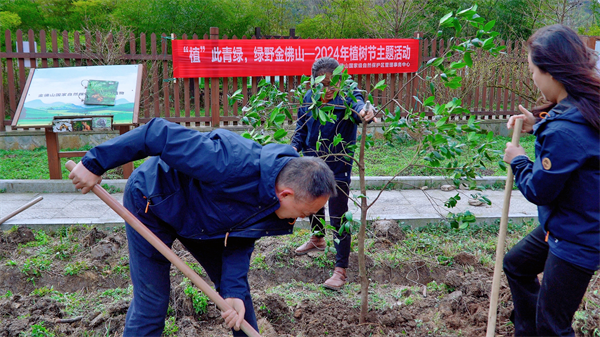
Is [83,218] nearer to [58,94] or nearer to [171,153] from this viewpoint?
[58,94]

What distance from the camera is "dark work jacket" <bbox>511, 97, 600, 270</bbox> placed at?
208 centimetres

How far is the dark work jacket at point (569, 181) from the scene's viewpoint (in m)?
2.08

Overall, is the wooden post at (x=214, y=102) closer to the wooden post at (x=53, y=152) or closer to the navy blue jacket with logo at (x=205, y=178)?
the wooden post at (x=53, y=152)

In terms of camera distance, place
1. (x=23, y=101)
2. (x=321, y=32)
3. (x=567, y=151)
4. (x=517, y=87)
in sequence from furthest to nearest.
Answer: (x=321, y=32), (x=517, y=87), (x=23, y=101), (x=567, y=151)

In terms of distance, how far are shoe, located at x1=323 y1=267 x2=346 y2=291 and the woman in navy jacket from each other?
1748mm

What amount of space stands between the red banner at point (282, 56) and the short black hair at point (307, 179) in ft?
23.1

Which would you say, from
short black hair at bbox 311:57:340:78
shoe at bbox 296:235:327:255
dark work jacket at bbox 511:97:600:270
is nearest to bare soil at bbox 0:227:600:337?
shoe at bbox 296:235:327:255

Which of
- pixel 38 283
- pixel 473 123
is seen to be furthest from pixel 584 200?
pixel 38 283

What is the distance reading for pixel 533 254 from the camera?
2645 mm

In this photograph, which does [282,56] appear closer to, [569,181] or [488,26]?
[488,26]

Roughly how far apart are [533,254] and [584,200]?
587mm

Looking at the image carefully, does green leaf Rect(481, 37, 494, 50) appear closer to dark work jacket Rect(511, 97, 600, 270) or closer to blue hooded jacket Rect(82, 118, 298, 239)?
dark work jacket Rect(511, 97, 600, 270)

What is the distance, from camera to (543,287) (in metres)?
2.37

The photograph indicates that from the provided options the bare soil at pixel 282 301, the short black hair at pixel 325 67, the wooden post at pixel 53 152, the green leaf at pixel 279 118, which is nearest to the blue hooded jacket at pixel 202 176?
the green leaf at pixel 279 118
